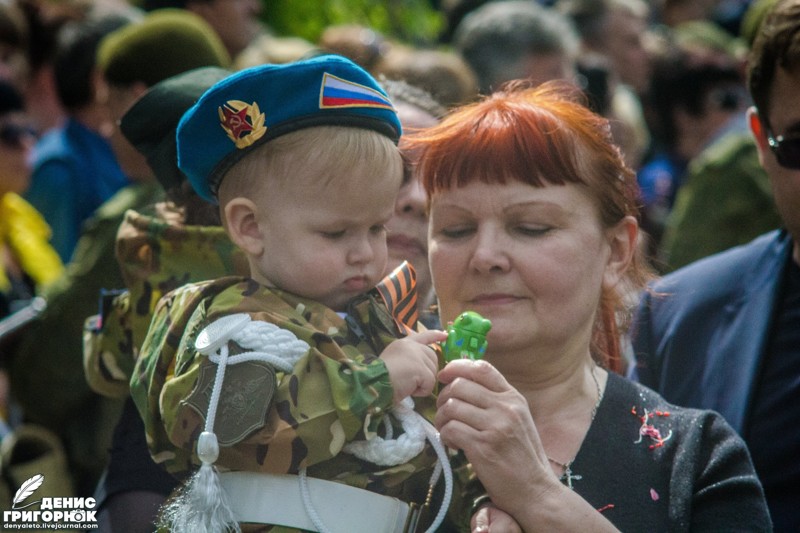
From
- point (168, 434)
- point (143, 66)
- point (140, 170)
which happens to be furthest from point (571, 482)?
point (143, 66)

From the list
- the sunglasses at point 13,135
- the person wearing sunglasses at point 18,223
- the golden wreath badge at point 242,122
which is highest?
the golden wreath badge at point 242,122

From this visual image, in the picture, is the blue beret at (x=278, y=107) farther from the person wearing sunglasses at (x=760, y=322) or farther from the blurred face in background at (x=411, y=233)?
the person wearing sunglasses at (x=760, y=322)

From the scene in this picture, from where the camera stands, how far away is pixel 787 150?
11.1ft

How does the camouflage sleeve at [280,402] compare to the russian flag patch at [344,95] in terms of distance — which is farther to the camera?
the russian flag patch at [344,95]

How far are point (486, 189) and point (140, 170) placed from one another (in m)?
1.85

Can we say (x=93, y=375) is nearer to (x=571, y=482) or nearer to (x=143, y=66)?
(x=571, y=482)

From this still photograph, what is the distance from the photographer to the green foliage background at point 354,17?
7.94m

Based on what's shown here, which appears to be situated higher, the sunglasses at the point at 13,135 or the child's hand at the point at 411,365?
the child's hand at the point at 411,365

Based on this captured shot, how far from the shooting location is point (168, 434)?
2385 millimetres

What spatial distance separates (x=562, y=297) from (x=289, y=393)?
794 mm

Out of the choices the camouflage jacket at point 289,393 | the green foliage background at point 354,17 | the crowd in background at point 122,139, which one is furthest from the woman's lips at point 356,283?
the green foliage background at point 354,17

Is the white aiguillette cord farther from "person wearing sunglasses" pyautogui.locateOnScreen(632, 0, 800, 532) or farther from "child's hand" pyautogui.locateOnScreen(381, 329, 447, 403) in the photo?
"person wearing sunglasses" pyautogui.locateOnScreen(632, 0, 800, 532)

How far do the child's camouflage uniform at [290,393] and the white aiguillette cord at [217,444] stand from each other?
0.07ft

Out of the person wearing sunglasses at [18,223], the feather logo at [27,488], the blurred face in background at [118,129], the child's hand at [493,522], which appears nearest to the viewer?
the child's hand at [493,522]
